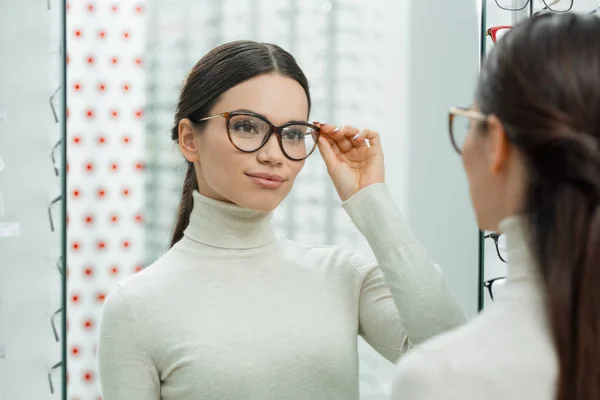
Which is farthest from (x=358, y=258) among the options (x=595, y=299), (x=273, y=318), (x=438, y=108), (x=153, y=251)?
(x=153, y=251)

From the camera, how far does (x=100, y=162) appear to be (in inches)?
92.7

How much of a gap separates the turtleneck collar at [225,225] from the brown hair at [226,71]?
6.5 inches

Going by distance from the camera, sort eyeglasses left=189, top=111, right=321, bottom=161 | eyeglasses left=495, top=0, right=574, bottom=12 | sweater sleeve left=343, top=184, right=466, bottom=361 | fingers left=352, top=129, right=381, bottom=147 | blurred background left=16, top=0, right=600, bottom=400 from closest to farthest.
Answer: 1. sweater sleeve left=343, top=184, right=466, bottom=361
2. eyeglasses left=189, top=111, right=321, bottom=161
3. fingers left=352, top=129, right=381, bottom=147
4. eyeglasses left=495, top=0, right=574, bottom=12
5. blurred background left=16, top=0, right=600, bottom=400

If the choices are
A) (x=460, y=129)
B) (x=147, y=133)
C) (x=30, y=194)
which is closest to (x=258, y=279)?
(x=460, y=129)

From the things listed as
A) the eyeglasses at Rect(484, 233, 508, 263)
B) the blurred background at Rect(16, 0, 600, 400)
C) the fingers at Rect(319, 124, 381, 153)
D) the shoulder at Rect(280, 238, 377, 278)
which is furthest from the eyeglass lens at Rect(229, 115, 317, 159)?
the blurred background at Rect(16, 0, 600, 400)

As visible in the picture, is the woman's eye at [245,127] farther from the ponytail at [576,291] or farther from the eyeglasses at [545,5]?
the eyeglasses at [545,5]

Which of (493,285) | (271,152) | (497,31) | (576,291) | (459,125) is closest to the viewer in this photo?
(576,291)

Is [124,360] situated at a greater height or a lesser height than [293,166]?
lesser

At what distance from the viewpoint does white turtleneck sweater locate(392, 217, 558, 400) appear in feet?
2.51

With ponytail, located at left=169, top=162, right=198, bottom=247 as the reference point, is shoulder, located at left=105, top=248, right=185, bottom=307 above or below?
below

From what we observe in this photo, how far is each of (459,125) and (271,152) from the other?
1.39 feet

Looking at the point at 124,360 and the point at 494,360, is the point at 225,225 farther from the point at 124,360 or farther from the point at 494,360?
the point at 494,360

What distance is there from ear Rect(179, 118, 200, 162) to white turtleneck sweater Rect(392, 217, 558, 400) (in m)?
0.74

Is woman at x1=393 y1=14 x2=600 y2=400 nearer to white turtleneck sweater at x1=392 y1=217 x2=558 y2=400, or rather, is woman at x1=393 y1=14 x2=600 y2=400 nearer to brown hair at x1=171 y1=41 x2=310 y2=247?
white turtleneck sweater at x1=392 y1=217 x2=558 y2=400
